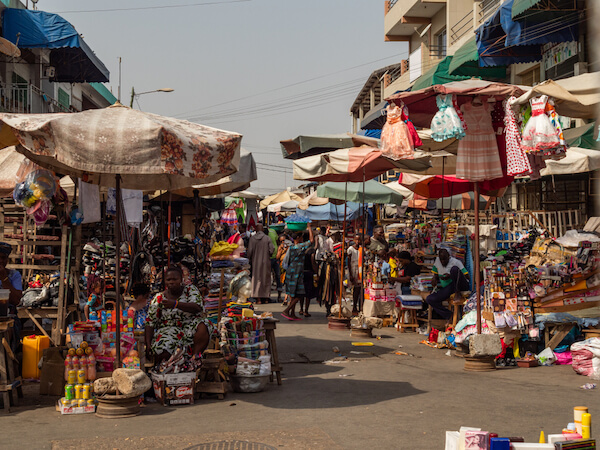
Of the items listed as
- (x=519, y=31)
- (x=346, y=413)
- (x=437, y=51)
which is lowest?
(x=346, y=413)

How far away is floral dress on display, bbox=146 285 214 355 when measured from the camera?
25.3 feet

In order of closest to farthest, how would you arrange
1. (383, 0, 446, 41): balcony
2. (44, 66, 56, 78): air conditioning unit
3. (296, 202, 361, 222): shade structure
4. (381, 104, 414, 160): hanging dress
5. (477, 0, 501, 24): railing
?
(381, 104, 414, 160): hanging dress < (296, 202, 361, 222): shade structure < (477, 0, 501, 24): railing < (44, 66, 56, 78): air conditioning unit < (383, 0, 446, 41): balcony

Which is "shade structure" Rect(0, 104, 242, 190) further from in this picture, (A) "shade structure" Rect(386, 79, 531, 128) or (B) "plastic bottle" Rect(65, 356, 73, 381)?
(A) "shade structure" Rect(386, 79, 531, 128)

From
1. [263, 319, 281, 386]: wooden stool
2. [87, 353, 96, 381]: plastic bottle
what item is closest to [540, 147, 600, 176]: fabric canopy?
[263, 319, 281, 386]: wooden stool

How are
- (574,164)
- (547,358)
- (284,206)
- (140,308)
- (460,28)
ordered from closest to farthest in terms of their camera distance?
(140,308) → (547,358) → (574,164) → (460,28) → (284,206)

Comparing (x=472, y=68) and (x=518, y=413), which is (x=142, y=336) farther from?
(x=472, y=68)

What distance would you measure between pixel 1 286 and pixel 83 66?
60.5 feet

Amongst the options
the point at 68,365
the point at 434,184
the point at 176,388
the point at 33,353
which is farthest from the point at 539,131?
the point at 33,353

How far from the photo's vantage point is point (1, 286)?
841 cm

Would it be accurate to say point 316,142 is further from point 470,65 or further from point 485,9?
point 485,9

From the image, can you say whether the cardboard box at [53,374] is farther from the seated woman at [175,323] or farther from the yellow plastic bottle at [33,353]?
the seated woman at [175,323]

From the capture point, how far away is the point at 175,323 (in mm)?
7836

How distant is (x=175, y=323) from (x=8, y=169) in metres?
4.83

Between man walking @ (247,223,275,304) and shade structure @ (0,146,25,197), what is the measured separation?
22.1 feet
